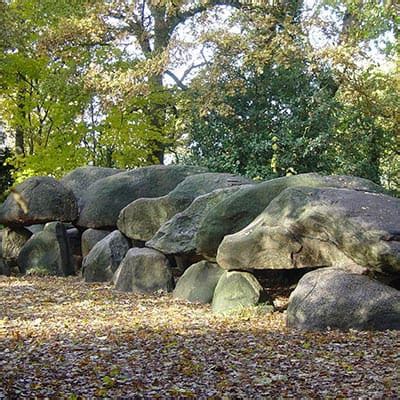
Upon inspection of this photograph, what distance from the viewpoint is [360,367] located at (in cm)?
591

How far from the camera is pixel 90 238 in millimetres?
14648

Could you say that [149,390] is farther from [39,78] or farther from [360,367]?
[39,78]

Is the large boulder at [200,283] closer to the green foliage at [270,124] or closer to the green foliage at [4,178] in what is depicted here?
the green foliage at [270,124]

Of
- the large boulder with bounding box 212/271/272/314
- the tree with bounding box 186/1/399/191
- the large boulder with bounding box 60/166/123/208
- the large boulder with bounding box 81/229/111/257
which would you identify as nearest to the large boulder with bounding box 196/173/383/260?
the large boulder with bounding box 212/271/272/314

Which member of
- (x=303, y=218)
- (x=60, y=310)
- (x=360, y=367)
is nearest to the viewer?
(x=360, y=367)

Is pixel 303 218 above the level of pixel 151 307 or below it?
above

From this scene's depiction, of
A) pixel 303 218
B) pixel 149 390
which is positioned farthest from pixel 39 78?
pixel 149 390

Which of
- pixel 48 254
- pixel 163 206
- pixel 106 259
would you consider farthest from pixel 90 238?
pixel 163 206

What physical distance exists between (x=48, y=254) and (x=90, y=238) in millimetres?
1052

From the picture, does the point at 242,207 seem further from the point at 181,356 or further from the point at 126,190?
the point at 126,190

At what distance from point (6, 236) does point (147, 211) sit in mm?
4848

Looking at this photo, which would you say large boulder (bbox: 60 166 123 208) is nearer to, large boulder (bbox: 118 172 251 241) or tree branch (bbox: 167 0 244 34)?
large boulder (bbox: 118 172 251 241)

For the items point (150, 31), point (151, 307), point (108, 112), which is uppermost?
point (150, 31)

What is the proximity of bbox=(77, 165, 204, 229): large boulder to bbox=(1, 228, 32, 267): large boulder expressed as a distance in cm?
177
